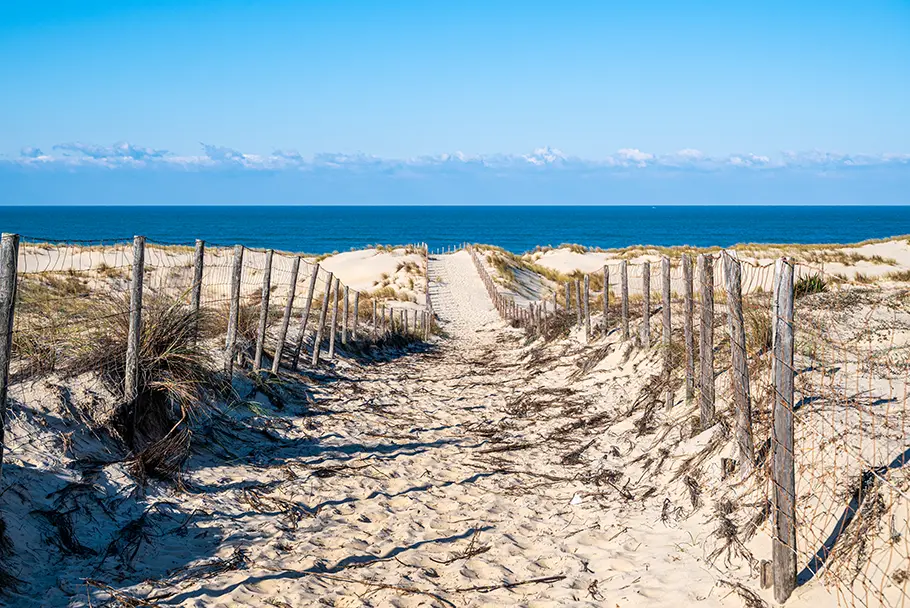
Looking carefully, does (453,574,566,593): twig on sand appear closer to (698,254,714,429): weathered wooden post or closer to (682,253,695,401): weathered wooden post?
(698,254,714,429): weathered wooden post

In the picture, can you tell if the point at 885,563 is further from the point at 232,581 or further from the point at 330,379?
the point at 330,379

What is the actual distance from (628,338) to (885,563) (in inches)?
329

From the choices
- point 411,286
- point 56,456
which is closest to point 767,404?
point 56,456

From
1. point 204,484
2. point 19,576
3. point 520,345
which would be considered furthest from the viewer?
point 520,345

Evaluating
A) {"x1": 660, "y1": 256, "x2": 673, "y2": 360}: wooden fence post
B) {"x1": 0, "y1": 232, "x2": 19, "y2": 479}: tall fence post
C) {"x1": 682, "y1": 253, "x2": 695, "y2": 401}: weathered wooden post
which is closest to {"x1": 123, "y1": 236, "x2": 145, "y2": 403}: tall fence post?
{"x1": 0, "y1": 232, "x2": 19, "y2": 479}: tall fence post

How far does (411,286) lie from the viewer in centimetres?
3638

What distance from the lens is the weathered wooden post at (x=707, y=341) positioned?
24.5 feet

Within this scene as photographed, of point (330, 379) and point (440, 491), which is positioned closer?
point (440, 491)

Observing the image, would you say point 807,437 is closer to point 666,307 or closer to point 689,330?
point 689,330

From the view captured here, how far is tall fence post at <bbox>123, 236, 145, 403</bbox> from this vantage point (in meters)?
6.95

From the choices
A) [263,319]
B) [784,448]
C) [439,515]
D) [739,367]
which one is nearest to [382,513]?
[439,515]

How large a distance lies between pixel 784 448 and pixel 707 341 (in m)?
3.38

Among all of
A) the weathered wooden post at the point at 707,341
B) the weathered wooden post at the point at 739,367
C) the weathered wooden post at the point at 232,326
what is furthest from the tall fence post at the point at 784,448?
the weathered wooden post at the point at 232,326

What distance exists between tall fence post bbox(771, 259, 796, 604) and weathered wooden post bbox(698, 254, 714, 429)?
120 inches
